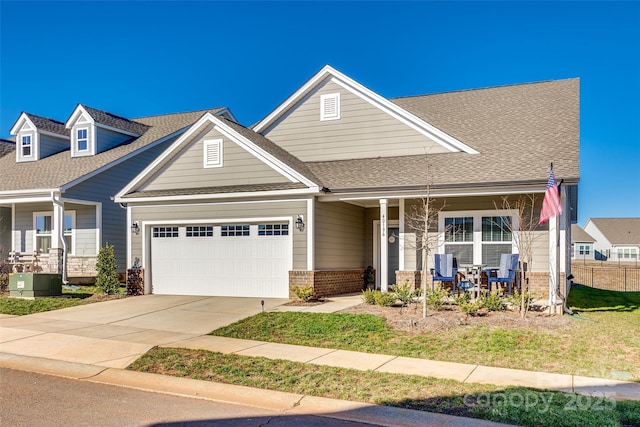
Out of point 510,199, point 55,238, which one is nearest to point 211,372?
point 510,199

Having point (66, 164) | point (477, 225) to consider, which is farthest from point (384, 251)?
point (66, 164)

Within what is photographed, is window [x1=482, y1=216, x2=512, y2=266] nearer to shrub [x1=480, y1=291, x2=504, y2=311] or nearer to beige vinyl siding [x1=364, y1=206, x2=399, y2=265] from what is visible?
shrub [x1=480, y1=291, x2=504, y2=311]

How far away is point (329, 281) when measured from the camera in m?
16.3

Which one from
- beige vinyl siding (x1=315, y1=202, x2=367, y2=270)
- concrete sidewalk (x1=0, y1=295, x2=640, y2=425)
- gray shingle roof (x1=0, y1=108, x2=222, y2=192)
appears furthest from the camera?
gray shingle roof (x1=0, y1=108, x2=222, y2=192)

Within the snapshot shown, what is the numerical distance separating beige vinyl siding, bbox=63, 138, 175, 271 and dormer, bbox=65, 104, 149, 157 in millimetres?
1634

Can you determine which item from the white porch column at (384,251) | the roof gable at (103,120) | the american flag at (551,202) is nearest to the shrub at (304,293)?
the white porch column at (384,251)

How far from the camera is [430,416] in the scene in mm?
6289

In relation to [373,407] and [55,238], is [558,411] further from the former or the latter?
[55,238]

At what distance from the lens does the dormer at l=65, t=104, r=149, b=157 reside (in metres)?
23.4

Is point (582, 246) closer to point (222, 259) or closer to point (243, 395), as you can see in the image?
point (222, 259)

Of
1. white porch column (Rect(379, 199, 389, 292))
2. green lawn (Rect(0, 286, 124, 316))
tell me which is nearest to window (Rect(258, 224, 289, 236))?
white porch column (Rect(379, 199, 389, 292))

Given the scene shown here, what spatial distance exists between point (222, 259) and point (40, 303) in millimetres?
5099

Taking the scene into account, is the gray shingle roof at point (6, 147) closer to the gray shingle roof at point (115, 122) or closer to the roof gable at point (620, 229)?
the gray shingle roof at point (115, 122)

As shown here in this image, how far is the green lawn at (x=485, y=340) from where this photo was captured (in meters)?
8.63
